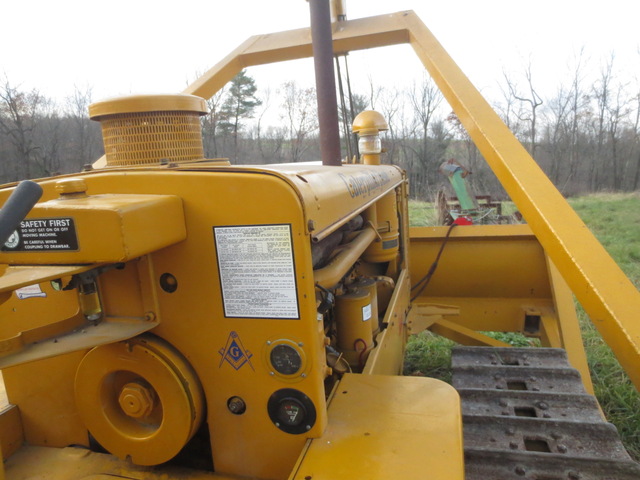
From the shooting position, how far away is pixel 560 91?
920 inches

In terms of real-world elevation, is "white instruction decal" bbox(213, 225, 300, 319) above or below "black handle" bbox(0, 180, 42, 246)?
below

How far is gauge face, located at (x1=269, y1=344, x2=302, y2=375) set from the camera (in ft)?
4.30

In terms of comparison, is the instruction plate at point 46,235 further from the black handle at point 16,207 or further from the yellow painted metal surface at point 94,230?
the black handle at point 16,207

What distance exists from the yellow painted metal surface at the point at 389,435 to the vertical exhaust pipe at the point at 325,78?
184 centimetres

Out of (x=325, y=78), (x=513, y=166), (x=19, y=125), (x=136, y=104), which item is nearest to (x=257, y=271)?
(x=136, y=104)

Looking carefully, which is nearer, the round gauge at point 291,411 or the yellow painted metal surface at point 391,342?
the round gauge at point 291,411

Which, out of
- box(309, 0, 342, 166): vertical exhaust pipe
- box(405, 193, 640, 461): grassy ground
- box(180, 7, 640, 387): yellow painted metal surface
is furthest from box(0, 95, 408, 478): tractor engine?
box(405, 193, 640, 461): grassy ground

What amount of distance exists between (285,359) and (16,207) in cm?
77

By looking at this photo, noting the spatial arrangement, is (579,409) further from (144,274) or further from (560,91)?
(560,91)

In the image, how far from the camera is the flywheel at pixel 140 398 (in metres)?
1.37

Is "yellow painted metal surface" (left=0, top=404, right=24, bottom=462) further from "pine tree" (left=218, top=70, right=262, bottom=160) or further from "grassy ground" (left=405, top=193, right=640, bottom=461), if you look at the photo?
"pine tree" (left=218, top=70, right=262, bottom=160)

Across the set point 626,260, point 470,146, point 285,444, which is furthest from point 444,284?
point 470,146

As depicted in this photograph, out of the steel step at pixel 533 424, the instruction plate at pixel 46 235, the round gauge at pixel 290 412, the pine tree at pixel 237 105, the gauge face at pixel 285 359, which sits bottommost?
the steel step at pixel 533 424

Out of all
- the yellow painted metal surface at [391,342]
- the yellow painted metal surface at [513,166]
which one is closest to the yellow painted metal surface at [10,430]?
the yellow painted metal surface at [391,342]
